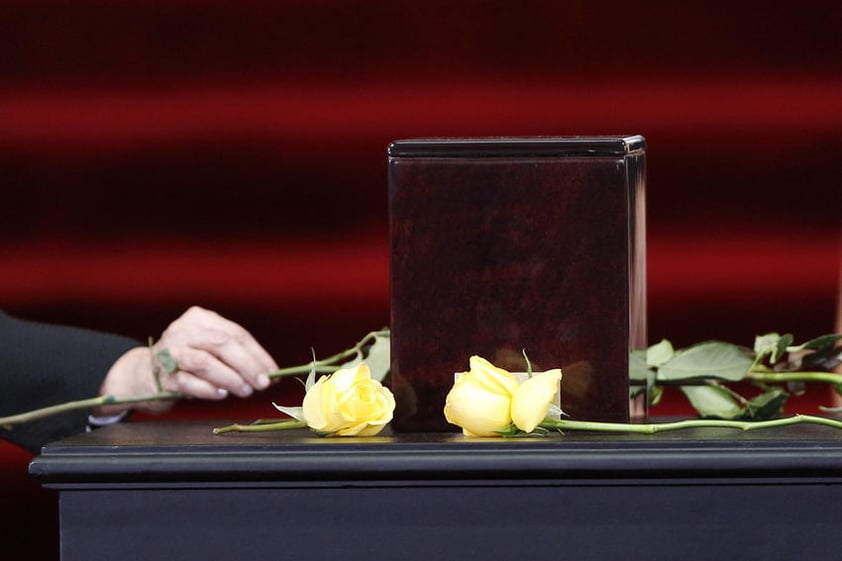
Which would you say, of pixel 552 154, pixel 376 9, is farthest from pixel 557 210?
pixel 376 9

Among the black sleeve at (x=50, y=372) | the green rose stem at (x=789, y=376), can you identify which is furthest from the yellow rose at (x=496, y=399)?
the black sleeve at (x=50, y=372)

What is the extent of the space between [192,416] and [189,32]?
69cm

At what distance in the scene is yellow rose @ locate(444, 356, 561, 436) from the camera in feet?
2.30

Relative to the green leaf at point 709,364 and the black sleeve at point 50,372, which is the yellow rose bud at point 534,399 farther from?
the black sleeve at point 50,372

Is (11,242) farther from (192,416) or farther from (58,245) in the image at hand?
(192,416)

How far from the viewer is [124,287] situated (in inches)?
80.6

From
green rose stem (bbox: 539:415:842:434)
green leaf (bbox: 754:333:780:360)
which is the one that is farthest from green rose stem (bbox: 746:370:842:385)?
green rose stem (bbox: 539:415:842:434)

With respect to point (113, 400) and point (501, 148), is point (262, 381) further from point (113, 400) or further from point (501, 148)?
point (501, 148)

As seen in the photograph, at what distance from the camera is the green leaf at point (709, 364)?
0.88 meters

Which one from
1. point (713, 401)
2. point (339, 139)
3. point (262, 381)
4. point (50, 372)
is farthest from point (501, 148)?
point (339, 139)

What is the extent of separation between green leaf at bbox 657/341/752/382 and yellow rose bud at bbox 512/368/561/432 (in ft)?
0.73

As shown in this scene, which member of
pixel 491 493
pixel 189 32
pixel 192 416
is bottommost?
pixel 192 416

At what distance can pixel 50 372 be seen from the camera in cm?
129

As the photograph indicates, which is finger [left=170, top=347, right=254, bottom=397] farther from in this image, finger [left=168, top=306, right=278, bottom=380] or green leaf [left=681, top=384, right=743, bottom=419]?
green leaf [left=681, top=384, right=743, bottom=419]
